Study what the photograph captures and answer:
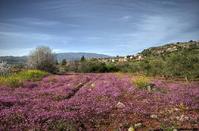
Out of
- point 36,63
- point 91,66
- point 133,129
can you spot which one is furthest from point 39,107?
point 91,66

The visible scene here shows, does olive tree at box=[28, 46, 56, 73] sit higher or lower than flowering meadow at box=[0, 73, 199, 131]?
higher

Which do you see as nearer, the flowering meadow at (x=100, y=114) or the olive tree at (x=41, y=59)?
the flowering meadow at (x=100, y=114)

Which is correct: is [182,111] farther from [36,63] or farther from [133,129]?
[36,63]

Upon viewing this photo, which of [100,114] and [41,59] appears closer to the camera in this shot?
[100,114]

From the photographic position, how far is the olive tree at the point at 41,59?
6056 cm

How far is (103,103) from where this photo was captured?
18.5 meters

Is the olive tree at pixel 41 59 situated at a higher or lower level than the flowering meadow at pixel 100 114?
higher

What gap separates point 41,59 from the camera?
6072 centimetres

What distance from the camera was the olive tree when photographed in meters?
60.6

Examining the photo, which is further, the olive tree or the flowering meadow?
the olive tree

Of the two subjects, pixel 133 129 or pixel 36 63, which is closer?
pixel 133 129

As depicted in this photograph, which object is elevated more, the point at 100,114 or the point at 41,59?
the point at 41,59

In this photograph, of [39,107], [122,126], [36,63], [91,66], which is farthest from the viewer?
[91,66]

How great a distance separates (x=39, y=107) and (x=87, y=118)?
3.50 m
